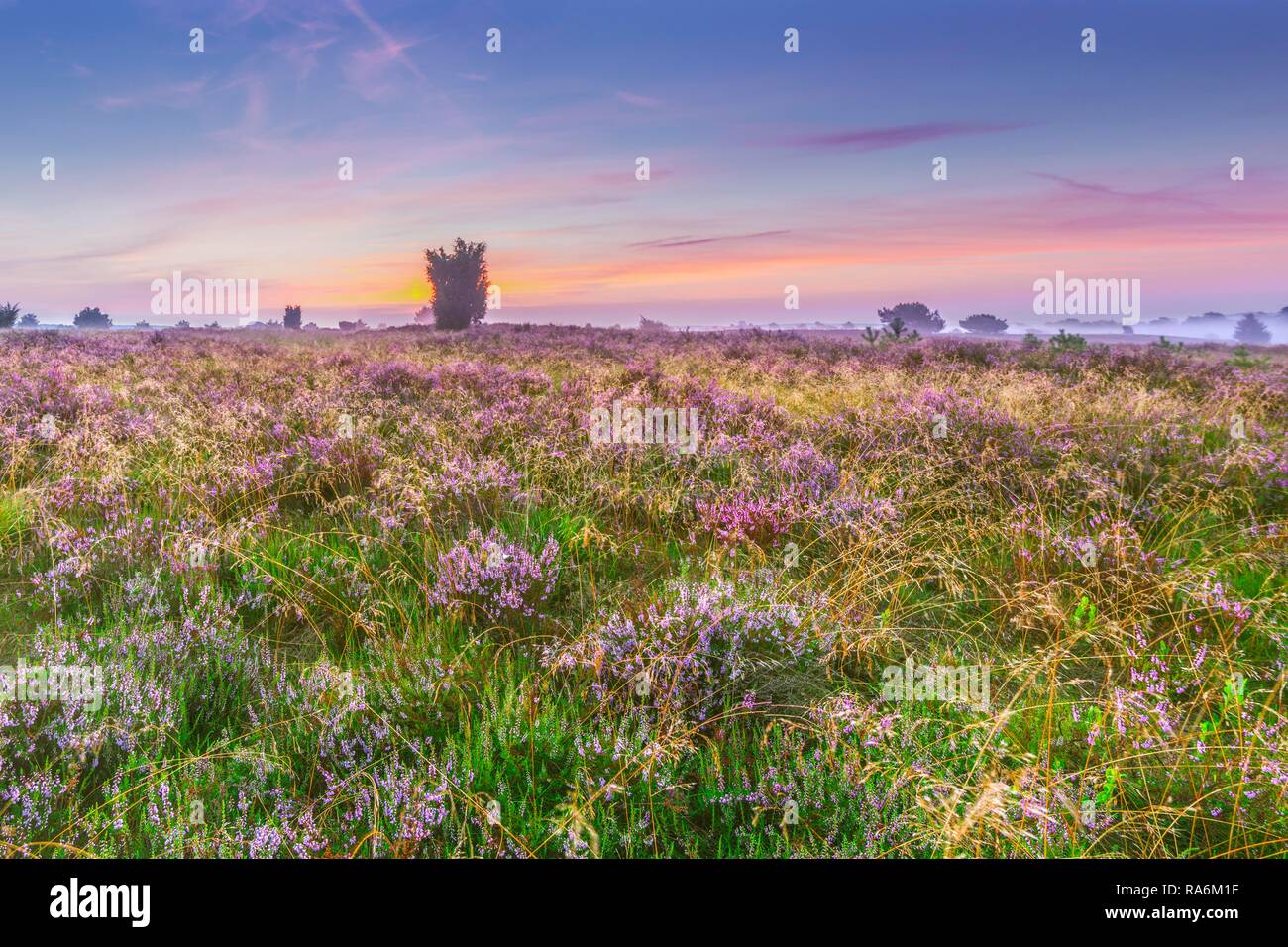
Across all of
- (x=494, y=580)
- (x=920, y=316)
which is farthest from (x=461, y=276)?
(x=920, y=316)

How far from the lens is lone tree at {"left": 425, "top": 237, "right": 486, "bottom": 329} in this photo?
48.6m

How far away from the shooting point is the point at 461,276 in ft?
161

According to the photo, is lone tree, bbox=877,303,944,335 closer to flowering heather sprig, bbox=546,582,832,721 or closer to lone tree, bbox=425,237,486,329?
lone tree, bbox=425,237,486,329

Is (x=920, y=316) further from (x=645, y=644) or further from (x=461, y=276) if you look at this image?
(x=645, y=644)

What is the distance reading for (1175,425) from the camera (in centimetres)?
696

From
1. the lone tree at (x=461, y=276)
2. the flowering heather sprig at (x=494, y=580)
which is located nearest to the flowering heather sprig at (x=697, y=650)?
the flowering heather sprig at (x=494, y=580)

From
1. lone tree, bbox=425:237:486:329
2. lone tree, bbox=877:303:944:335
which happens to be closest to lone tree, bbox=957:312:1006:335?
lone tree, bbox=877:303:944:335

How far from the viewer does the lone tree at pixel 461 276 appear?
160ft

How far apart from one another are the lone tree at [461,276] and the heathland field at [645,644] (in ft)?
144
